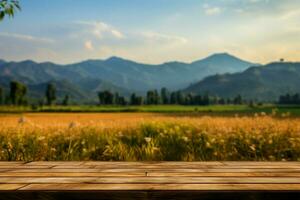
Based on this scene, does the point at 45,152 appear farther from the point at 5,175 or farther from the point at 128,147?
the point at 5,175

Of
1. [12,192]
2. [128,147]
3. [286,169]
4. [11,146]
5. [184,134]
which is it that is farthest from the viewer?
[184,134]

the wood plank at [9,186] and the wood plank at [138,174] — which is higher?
the wood plank at [9,186]

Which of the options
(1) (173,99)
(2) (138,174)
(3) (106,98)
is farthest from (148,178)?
(1) (173,99)

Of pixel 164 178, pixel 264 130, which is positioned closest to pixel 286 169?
pixel 164 178

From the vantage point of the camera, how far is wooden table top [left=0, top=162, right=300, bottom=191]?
2266 millimetres

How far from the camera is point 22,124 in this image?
9.33 metres

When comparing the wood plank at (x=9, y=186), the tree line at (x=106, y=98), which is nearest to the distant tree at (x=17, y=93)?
the tree line at (x=106, y=98)

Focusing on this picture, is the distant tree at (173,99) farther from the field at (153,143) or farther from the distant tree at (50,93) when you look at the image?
the field at (153,143)

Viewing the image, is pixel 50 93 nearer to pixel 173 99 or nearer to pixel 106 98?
pixel 106 98

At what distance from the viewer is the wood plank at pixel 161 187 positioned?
7.22ft

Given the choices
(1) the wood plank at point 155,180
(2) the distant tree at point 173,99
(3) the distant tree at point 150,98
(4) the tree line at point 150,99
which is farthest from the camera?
(2) the distant tree at point 173,99

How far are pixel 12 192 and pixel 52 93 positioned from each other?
5164 inches

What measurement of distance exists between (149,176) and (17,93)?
120m

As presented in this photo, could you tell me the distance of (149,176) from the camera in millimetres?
2670
